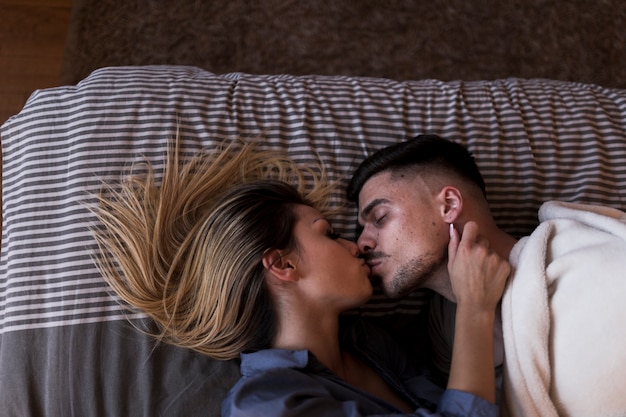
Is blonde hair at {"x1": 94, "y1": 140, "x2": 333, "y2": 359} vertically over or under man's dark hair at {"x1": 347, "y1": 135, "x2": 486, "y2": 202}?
under

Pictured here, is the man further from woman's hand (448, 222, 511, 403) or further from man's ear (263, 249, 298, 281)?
man's ear (263, 249, 298, 281)

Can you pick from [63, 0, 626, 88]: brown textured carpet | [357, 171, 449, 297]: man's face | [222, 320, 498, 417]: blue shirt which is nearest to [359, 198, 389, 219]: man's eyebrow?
[357, 171, 449, 297]: man's face

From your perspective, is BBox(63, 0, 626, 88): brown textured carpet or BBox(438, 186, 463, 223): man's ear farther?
BBox(63, 0, 626, 88): brown textured carpet

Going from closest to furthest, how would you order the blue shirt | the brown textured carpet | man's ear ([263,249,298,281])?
the blue shirt < man's ear ([263,249,298,281]) < the brown textured carpet

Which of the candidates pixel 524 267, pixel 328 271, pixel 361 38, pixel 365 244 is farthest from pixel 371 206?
pixel 361 38

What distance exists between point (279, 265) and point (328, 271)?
0.09 meters

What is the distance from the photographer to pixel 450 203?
1.28 m

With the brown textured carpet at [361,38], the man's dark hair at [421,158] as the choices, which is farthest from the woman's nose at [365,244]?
the brown textured carpet at [361,38]

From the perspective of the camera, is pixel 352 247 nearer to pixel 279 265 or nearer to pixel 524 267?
pixel 279 265

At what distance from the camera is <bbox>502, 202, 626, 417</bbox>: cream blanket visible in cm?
111

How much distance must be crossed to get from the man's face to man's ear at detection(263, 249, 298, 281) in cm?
16

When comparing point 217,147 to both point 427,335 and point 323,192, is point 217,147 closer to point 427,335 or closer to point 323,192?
point 323,192

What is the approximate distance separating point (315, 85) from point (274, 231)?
1.50ft

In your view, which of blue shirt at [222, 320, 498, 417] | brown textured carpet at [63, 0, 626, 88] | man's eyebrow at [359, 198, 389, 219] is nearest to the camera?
blue shirt at [222, 320, 498, 417]
